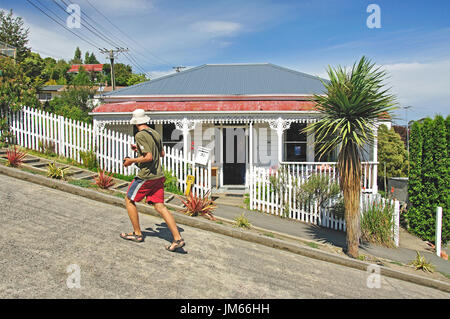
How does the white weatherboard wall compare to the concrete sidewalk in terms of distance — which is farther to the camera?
the white weatherboard wall

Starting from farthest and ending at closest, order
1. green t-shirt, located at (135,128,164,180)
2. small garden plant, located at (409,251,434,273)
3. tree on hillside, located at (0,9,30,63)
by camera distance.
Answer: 1. tree on hillside, located at (0,9,30,63)
2. small garden plant, located at (409,251,434,273)
3. green t-shirt, located at (135,128,164,180)

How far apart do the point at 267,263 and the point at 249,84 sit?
33.3ft

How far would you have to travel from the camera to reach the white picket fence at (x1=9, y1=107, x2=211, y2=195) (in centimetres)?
958

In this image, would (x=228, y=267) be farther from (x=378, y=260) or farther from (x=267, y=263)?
(x=378, y=260)

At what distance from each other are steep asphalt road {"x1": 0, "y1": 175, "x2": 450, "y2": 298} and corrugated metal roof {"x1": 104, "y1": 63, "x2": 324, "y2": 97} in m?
7.93

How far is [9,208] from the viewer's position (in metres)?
5.45

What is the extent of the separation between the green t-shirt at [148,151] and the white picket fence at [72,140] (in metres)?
4.74

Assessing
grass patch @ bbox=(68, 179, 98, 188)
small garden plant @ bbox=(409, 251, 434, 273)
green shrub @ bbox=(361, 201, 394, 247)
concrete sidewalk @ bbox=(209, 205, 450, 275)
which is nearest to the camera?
small garden plant @ bbox=(409, 251, 434, 273)

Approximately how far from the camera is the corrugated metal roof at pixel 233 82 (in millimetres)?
12875

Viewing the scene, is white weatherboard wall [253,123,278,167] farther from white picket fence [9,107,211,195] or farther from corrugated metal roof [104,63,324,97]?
white picket fence [9,107,211,195]

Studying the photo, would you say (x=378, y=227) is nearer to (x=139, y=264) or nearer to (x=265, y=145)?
(x=265, y=145)

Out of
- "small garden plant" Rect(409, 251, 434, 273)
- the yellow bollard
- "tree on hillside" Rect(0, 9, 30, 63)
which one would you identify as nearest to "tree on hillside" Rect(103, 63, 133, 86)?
"tree on hillside" Rect(0, 9, 30, 63)

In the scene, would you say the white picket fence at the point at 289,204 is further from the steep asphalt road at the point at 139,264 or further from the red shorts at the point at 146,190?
the red shorts at the point at 146,190
